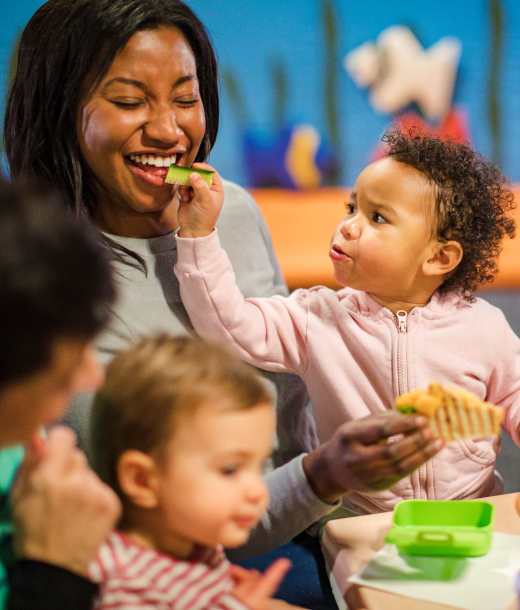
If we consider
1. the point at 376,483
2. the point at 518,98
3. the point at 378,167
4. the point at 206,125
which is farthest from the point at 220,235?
the point at 518,98

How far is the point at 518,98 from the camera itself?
3070mm

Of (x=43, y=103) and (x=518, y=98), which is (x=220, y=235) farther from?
(x=518, y=98)

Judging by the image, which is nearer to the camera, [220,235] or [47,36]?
[47,36]

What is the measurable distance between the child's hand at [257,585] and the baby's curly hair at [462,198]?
0.66 meters

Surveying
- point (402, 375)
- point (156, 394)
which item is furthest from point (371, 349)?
point (156, 394)

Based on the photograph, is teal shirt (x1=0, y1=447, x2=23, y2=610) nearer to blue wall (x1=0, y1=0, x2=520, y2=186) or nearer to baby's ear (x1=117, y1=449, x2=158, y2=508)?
baby's ear (x1=117, y1=449, x2=158, y2=508)

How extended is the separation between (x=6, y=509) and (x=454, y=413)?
1.49 ft

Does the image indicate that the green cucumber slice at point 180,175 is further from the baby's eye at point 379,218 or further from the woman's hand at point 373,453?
the woman's hand at point 373,453

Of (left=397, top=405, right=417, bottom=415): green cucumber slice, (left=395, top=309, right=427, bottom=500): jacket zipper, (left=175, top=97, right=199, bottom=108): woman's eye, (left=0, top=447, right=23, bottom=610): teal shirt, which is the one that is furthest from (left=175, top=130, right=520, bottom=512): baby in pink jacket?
(left=0, top=447, right=23, bottom=610): teal shirt

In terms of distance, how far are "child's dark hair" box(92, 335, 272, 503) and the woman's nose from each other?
56 cm

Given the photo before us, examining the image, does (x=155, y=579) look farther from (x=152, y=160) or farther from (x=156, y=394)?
(x=152, y=160)

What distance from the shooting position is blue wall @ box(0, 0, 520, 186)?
290 centimetres

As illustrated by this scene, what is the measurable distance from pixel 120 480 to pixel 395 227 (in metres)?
0.67

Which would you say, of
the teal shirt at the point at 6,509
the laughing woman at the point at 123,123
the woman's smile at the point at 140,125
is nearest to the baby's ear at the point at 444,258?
the laughing woman at the point at 123,123
